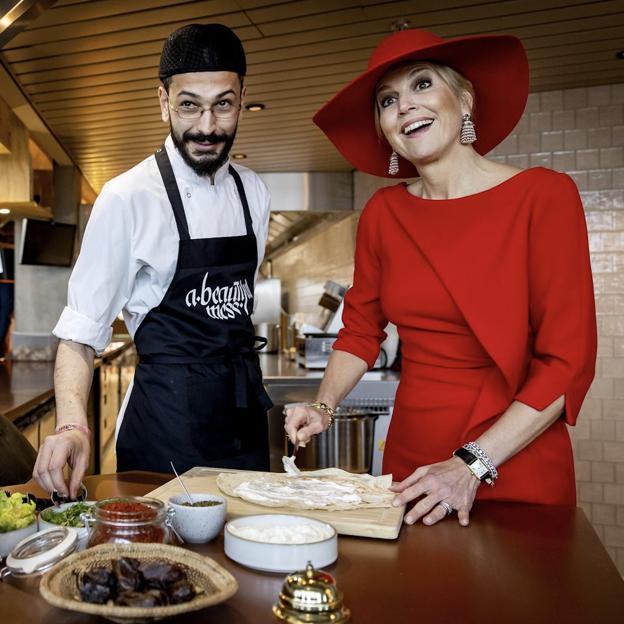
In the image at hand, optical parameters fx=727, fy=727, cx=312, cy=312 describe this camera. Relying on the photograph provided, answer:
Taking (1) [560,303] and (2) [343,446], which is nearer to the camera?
(1) [560,303]

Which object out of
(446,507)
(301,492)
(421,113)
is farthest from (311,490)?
(421,113)

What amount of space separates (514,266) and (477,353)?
209 mm

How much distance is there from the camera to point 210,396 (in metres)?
1.82

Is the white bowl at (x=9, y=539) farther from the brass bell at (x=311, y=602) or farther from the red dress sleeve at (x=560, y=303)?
the red dress sleeve at (x=560, y=303)

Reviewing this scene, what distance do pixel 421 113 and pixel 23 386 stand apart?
2947 mm

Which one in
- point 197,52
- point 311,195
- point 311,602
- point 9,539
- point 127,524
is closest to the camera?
point 311,602

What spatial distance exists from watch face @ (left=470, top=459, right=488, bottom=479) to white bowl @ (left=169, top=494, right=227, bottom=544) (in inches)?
19.6

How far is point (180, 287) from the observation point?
1833 mm

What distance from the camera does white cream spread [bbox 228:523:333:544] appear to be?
1.02 meters

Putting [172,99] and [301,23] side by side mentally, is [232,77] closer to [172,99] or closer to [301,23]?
[172,99]

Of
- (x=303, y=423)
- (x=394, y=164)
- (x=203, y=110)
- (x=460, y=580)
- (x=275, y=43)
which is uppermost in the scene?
(x=275, y=43)

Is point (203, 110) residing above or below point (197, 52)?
below

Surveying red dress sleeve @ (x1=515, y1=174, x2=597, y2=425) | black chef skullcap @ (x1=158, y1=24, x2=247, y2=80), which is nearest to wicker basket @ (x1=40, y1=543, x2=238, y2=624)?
red dress sleeve @ (x1=515, y1=174, x2=597, y2=425)

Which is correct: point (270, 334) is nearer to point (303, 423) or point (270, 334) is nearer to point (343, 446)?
point (343, 446)
